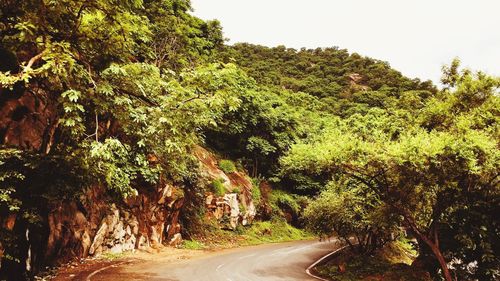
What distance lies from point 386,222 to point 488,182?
4.06m

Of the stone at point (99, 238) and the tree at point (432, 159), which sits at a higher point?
the tree at point (432, 159)

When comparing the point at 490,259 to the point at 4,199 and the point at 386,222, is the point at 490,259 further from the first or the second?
the point at 4,199

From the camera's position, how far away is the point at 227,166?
32781mm

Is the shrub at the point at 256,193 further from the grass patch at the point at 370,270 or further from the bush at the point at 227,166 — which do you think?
the grass patch at the point at 370,270

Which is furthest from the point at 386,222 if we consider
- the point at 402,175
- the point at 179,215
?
the point at 179,215

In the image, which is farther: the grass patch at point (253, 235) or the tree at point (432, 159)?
the grass patch at point (253, 235)

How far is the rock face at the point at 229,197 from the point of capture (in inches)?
1110

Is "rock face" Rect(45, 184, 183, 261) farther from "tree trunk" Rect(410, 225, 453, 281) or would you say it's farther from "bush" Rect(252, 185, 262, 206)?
"tree trunk" Rect(410, 225, 453, 281)

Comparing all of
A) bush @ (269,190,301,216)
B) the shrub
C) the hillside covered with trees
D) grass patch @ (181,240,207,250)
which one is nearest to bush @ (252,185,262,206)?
the shrub

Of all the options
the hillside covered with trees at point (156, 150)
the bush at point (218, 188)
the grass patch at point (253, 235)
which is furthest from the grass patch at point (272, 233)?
the hillside covered with trees at point (156, 150)

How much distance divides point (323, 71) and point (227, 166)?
62989 mm

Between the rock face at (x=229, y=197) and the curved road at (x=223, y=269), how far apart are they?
6.12m

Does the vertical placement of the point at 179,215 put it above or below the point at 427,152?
below

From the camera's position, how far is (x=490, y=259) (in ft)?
41.4
